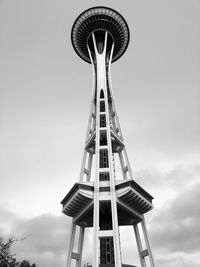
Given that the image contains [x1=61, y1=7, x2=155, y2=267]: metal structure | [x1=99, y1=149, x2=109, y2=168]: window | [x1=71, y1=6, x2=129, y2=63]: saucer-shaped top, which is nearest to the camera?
[x1=61, y1=7, x2=155, y2=267]: metal structure

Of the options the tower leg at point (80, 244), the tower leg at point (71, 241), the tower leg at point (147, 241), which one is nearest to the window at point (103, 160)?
the tower leg at point (80, 244)

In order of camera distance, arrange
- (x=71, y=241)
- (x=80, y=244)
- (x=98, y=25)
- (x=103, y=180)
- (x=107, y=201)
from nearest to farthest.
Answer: (x=107, y=201), (x=71, y=241), (x=80, y=244), (x=103, y=180), (x=98, y=25)

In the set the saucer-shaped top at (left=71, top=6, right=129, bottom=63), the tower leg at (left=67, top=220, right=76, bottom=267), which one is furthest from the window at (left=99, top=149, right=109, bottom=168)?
the saucer-shaped top at (left=71, top=6, right=129, bottom=63)

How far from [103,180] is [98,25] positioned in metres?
32.1

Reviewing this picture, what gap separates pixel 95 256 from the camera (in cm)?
2881

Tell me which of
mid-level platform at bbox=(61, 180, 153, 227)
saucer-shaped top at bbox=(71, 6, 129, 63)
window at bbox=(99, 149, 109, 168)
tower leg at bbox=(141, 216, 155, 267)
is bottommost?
tower leg at bbox=(141, 216, 155, 267)

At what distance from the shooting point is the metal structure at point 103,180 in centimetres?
3288

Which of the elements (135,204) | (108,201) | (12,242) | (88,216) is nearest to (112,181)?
(108,201)

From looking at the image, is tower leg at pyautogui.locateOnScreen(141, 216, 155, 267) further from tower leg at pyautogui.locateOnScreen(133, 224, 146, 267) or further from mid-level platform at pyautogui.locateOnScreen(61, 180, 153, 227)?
tower leg at pyautogui.locateOnScreen(133, 224, 146, 267)

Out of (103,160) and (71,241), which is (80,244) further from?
(103,160)

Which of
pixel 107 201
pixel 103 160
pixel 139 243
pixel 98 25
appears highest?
pixel 98 25

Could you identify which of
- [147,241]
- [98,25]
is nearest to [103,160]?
[147,241]

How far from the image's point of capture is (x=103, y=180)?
40.7m

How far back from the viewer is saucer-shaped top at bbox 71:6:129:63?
53.6 m
